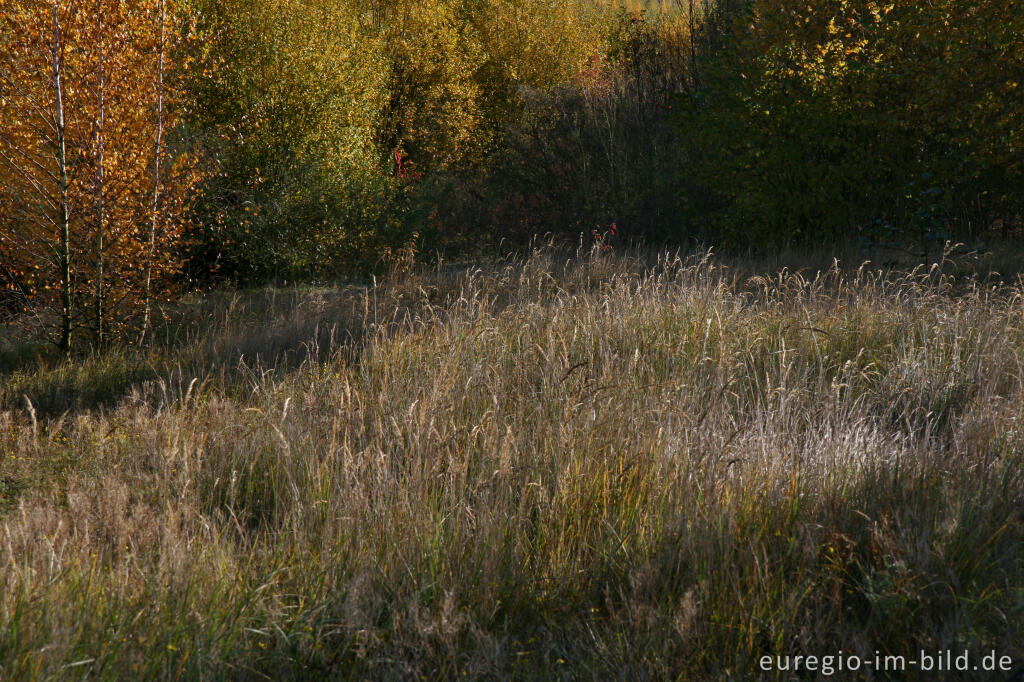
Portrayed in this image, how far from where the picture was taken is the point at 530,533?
135 inches

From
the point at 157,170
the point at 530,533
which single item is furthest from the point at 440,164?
the point at 530,533

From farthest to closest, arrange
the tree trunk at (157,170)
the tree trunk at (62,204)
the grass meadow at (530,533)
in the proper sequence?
the tree trunk at (157,170) → the tree trunk at (62,204) → the grass meadow at (530,533)

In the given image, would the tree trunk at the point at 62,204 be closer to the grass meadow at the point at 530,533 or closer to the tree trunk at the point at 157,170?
the tree trunk at the point at 157,170

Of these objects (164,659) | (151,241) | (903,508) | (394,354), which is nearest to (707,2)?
(151,241)

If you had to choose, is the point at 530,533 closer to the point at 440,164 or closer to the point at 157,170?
the point at 157,170

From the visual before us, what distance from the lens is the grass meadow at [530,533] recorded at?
266cm

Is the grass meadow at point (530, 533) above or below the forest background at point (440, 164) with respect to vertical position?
below

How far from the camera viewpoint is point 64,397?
7.05 meters

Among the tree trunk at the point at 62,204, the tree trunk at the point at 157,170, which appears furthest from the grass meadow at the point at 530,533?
the tree trunk at the point at 157,170

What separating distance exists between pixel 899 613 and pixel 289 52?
13.7m

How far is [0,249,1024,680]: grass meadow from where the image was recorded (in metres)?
2.66

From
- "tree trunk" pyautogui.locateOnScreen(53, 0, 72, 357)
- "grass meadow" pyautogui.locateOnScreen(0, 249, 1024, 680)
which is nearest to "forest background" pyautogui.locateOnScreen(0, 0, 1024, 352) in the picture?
"tree trunk" pyautogui.locateOnScreen(53, 0, 72, 357)

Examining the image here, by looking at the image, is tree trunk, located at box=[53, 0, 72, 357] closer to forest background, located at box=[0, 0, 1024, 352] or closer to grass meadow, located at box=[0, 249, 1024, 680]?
forest background, located at box=[0, 0, 1024, 352]

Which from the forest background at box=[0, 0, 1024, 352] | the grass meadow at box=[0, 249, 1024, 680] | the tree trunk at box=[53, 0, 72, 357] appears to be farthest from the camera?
the forest background at box=[0, 0, 1024, 352]
